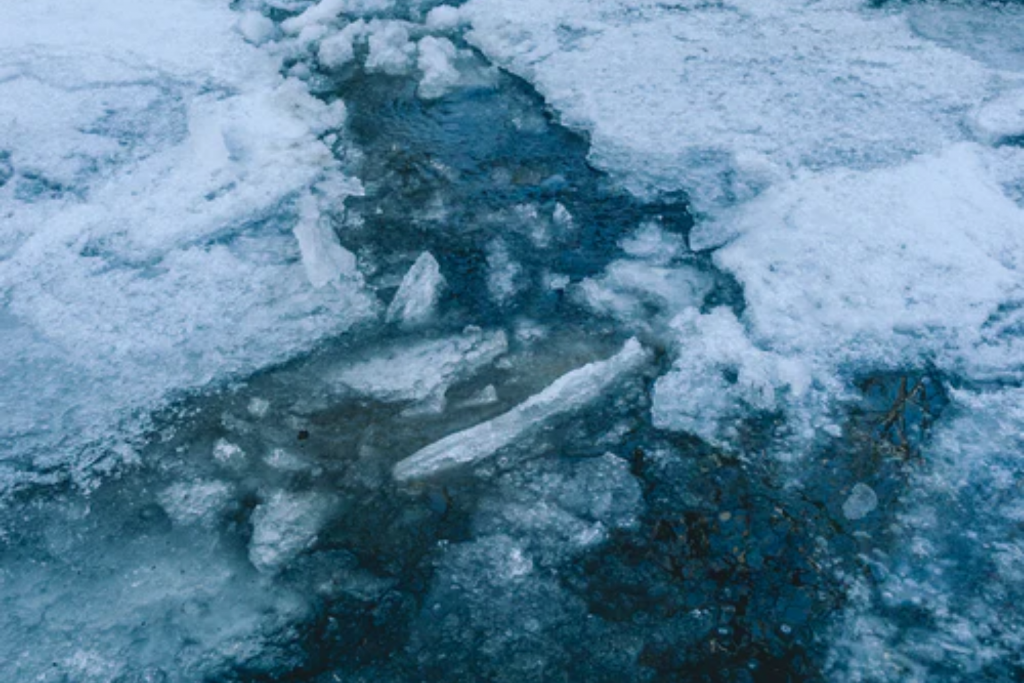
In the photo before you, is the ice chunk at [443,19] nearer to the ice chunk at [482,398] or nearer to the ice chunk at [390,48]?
the ice chunk at [390,48]

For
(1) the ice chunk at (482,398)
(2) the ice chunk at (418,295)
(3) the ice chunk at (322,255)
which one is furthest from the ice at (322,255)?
(1) the ice chunk at (482,398)

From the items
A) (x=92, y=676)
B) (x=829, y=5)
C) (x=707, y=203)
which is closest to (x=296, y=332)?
(x=92, y=676)

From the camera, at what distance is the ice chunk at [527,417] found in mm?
2199

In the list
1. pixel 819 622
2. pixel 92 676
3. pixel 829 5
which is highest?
pixel 829 5

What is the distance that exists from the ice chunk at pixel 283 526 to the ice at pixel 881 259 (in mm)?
1486

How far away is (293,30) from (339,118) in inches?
39.3

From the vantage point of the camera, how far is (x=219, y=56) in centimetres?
404

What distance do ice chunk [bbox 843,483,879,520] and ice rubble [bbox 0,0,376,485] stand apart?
5.22ft

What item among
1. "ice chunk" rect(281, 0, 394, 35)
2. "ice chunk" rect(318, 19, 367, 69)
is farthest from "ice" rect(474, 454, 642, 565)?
"ice chunk" rect(281, 0, 394, 35)

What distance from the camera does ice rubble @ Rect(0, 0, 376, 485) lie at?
2.52 metres

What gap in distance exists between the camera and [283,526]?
81.4 inches

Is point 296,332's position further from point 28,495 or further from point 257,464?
point 28,495

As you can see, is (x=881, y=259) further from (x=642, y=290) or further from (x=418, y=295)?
(x=418, y=295)

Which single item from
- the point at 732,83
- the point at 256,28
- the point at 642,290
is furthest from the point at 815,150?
the point at 256,28
